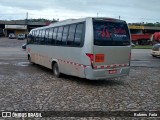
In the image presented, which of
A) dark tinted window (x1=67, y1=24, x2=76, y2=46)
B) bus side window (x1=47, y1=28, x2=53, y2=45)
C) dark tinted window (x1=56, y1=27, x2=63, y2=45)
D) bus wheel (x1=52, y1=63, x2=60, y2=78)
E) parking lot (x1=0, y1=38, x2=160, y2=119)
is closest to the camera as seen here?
parking lot (x1=0, y1=38, x2=160, y2=119)

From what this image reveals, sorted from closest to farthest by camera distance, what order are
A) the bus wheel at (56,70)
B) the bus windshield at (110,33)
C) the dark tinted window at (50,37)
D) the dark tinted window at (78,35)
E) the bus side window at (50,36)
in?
the bus windshield at (110,33)
the dark tinted window at (78,35)
the bus wheel at (56,70)
the dark tinted window at (50,37)
the bus side window at (50,36)

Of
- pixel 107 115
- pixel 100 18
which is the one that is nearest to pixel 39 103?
pixel 107 115

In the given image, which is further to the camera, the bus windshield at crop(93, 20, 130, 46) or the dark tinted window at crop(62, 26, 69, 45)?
the dark tinted window at crop(62, 26, 69, 45)

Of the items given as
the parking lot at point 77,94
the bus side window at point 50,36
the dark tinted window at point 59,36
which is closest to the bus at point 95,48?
the dark tinted window at point 59,36

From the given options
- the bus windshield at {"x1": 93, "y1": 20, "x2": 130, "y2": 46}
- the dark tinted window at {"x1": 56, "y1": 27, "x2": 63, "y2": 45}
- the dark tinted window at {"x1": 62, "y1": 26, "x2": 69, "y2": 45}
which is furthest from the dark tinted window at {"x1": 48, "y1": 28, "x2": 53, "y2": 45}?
the bus windshield at {"x1": 93, "y1": 20, "x2": 130, "y2": 46}

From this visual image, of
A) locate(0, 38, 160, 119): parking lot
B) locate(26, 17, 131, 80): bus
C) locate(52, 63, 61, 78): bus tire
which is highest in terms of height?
locate(26, 17, 131, 80): bus

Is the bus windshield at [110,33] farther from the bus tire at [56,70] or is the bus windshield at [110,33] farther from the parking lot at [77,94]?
the bus tire at [56,70]

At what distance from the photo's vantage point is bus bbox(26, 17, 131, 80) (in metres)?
9.70

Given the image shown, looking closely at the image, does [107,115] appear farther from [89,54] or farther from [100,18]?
[100,18]

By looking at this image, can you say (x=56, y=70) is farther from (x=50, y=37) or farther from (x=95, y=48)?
(x=95, y=48)

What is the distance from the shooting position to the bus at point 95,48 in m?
9.70

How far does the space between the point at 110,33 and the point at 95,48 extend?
962 millimetres

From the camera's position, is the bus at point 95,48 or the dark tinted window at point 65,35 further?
the dark tinted window at point 65,35

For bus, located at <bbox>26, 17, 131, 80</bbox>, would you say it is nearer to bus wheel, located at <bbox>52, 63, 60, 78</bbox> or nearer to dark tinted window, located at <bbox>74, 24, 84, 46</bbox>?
dark tinted window, located at <bbox>74, 24, 84, 46</bbox>
